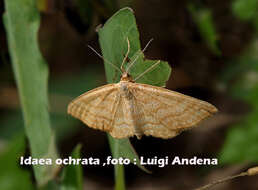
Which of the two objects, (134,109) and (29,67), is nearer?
(134,109)

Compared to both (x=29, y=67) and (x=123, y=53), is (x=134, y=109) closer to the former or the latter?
(x=123, y=53)

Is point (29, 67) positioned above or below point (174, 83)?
above

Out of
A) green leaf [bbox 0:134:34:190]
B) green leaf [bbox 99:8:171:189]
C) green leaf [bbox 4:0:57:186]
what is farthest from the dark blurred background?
green leaf [bbox 99:8:171:189]

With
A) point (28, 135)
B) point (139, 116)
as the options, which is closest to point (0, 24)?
point (28, 135)

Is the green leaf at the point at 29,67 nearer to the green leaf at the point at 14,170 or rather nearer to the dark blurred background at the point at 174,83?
the green leaf at the point at 14,170

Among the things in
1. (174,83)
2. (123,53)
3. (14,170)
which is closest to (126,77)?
(123,53)

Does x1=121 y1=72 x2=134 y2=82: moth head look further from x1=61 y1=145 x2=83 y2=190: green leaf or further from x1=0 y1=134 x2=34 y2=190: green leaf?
x1=0 y1=134 x2=34 y2=190: green leaf

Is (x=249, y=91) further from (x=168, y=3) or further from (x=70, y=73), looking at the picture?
(x=70, y=73)

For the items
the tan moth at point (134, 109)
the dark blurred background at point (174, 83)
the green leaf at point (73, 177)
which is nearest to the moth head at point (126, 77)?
the tan moth at point (134, 109)
